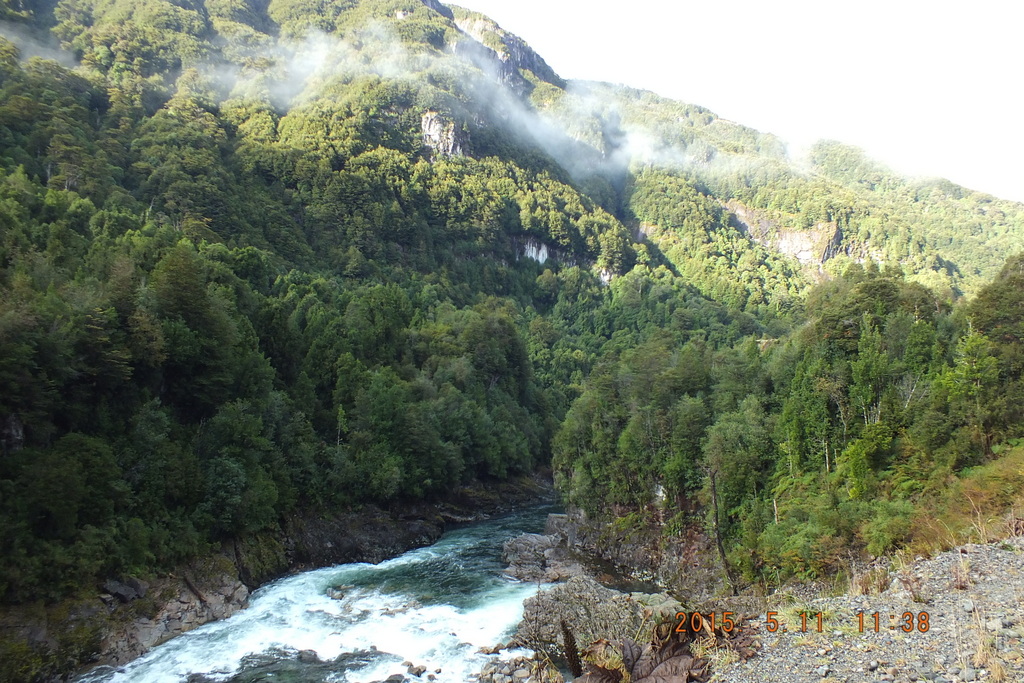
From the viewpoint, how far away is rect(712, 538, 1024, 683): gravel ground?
14.3m

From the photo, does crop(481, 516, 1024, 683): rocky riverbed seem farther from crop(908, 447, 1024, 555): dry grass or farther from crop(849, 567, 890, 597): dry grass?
crop(908, 447, 1024, 555): dry grass

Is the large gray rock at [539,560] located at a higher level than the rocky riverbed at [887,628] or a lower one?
lower

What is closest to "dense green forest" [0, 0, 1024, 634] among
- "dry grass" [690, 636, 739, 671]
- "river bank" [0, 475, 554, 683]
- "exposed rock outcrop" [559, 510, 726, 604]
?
"river bank" [0, 475, 554, 683]

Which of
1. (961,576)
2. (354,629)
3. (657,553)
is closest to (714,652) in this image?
(961,576)

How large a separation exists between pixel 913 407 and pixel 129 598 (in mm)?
41495

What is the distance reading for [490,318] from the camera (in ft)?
326

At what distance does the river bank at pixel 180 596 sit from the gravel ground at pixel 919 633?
26.0 m

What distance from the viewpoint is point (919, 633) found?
16.7 meters

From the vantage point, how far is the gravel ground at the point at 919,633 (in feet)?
47.0

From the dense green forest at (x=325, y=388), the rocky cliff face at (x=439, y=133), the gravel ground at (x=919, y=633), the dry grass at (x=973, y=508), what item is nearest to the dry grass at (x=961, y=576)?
the gravel ground at (x=919, y=633)

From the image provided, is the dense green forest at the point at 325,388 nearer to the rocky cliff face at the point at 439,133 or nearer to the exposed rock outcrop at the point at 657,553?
the exposed rock outcrop at the point at 657,553

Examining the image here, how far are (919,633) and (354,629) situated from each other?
989 inches

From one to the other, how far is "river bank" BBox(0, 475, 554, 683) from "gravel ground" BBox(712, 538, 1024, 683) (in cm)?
2596

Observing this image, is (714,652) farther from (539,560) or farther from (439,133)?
(439,133)
